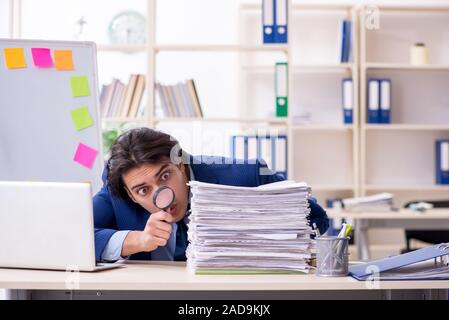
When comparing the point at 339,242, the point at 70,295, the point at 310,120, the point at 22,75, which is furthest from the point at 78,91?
the point at 310,120

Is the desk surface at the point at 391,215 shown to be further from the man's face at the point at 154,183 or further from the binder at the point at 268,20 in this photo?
the man's face at the point at 154,183

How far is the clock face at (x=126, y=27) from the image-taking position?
527 centimetres

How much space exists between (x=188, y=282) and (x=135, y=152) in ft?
1.69

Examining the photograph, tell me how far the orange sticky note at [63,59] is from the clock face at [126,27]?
284cm

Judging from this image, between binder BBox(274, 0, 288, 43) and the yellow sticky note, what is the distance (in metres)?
1.98

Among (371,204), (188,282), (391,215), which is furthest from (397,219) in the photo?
(188,282)

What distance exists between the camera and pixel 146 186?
5.97 ft

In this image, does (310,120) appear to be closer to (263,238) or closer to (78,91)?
(78,91)

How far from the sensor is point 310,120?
18.3 ft

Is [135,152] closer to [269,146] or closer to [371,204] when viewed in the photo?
[371,204]

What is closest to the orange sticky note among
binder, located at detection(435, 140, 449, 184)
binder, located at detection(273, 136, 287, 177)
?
binder, located at detection(273, 136, 287, 177)

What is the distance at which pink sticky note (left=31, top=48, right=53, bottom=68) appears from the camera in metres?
2.38

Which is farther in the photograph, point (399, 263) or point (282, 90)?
point (282, 90)

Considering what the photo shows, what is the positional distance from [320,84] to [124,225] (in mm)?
3859
